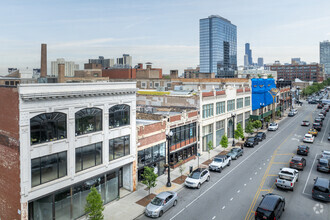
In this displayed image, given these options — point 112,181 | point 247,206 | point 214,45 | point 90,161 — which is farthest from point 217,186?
point 214,45

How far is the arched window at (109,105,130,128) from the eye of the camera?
25.2m

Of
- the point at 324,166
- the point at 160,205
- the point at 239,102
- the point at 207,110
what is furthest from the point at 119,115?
the point at 239,102

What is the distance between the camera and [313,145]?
47375 millimetres

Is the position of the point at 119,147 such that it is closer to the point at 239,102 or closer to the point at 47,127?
the point at 47,127

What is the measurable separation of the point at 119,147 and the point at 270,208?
14.6m

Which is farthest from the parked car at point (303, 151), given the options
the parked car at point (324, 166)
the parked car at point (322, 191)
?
the parked car at point (322, 191)

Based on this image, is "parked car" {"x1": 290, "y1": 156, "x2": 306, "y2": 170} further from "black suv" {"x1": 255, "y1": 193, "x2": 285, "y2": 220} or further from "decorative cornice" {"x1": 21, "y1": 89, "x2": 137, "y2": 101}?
"decorative cornice" {"x1": 21, "y1": 89, "x2": 137, "y2": 101}

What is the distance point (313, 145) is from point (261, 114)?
21602mm

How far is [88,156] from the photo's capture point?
2312cm

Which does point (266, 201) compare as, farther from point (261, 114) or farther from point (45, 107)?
point (261, 114)

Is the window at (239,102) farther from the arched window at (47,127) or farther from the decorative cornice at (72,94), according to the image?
the arched window at (47,127)

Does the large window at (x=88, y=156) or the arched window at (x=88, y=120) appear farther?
the large window at (x=88, y=156)

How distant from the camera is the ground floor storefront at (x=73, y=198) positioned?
19.9 metres

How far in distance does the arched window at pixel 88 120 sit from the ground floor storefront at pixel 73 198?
446cm
